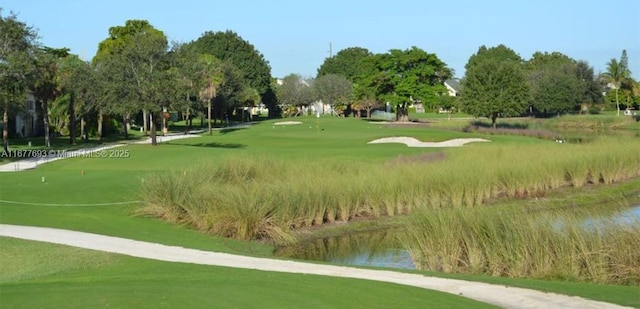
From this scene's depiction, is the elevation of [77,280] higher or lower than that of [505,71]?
lower

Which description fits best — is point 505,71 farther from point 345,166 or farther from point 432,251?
point 432,251

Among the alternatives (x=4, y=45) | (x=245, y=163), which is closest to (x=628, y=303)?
(x=245, y=163)

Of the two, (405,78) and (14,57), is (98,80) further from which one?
(405,78)

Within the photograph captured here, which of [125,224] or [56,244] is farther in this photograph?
[125,224]

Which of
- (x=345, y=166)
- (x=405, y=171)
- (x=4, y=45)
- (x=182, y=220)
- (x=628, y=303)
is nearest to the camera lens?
(x=628, y=303)

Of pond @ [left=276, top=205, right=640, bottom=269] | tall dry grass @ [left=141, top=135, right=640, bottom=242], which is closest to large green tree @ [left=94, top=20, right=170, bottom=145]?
tall dry grass @ [left=141, top=135, right=640, bottom=242]

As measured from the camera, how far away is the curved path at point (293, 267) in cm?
1094

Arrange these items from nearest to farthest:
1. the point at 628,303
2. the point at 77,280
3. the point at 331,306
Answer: the point at 331,306
the point at 628,303
the point at 77,280

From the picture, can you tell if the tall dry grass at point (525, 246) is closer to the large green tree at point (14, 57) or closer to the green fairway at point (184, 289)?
the green fairway at point (184, 289)

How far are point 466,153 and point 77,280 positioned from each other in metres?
24.2

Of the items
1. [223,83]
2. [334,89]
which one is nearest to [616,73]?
[334,89]

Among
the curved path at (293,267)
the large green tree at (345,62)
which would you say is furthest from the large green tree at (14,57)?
the large green tree at (345,62)

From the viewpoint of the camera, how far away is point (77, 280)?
12.1 m

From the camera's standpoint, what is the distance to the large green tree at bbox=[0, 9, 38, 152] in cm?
3644
